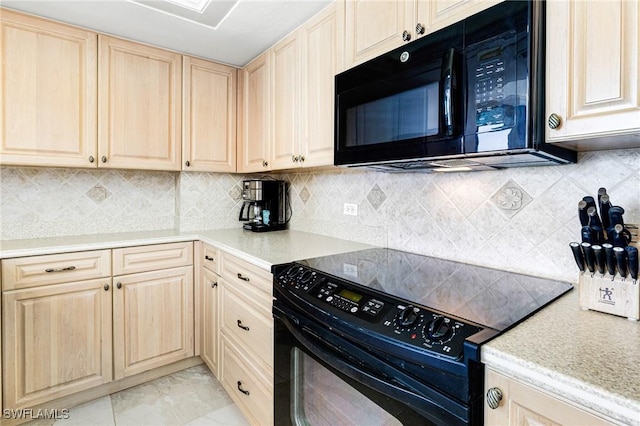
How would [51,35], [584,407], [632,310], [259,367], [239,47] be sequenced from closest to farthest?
[584,407] → [632,310] → [259,367] → [51,35] → [239,47]

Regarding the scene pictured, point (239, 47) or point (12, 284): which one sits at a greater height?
point (239, 47)

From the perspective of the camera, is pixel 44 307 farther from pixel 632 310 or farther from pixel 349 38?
pixel 632 310

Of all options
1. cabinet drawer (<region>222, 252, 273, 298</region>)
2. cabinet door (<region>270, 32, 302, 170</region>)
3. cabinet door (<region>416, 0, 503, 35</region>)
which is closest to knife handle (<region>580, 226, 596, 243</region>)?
cabinet door (<region>416, 0, 503, 35</region>)

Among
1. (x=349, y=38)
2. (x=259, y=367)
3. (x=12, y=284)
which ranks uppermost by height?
(x=349, y=38)

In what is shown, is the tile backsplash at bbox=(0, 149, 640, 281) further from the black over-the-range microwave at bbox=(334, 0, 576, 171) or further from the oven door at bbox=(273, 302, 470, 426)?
the oven door at bbox=(273, 302, 470, 426)

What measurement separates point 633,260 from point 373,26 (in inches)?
48.0

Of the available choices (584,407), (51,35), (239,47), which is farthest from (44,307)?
(584,407)

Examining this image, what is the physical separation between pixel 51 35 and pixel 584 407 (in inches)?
111

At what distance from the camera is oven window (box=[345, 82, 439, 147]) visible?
114 cm

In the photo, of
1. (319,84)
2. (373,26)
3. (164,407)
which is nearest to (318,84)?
(319,84)

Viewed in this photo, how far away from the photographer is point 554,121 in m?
0.91

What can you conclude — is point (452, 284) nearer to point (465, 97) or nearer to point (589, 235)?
point (589, 235)

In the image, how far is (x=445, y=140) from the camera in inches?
43.1

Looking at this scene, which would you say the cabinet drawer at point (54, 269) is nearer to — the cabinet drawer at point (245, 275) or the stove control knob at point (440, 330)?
the cabinet drawer at point (245, 275)
